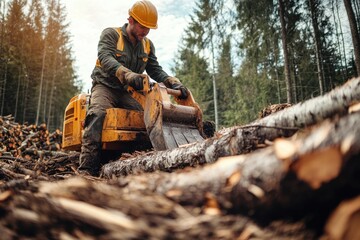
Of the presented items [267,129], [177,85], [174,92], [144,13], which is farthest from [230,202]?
[144,13]

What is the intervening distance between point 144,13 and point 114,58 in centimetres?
81

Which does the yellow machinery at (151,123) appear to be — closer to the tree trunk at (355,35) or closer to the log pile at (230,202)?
the log pile at (230,202)

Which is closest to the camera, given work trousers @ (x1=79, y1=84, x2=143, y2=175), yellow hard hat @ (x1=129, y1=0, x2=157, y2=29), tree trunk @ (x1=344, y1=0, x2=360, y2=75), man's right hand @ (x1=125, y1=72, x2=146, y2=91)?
man's right hand @ (x1=125, y1=72, x2=146, y2=91)

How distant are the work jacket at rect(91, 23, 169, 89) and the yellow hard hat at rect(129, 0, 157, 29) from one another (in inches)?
14.1

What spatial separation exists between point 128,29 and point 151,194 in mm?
3772

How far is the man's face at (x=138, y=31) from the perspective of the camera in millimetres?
4438

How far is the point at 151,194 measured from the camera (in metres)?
1.32

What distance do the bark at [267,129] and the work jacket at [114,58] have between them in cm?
195

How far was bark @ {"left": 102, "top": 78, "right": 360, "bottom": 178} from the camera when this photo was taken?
1784mm

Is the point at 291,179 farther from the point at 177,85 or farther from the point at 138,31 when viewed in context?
the point at 138,31

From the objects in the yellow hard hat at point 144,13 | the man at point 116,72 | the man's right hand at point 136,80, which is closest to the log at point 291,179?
the man's right hand at point 136,80

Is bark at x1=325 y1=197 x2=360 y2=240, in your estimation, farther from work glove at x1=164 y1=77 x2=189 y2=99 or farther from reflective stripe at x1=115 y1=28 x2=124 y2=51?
reflective stripe at x1=115 y1=28 x2=124 y2=51

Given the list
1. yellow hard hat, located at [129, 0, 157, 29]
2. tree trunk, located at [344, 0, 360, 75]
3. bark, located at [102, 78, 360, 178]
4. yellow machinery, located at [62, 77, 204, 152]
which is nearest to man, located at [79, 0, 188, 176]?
yellow hard hat, located at [129, 0, 157, 29]

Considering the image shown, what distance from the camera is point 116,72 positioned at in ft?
13.1
